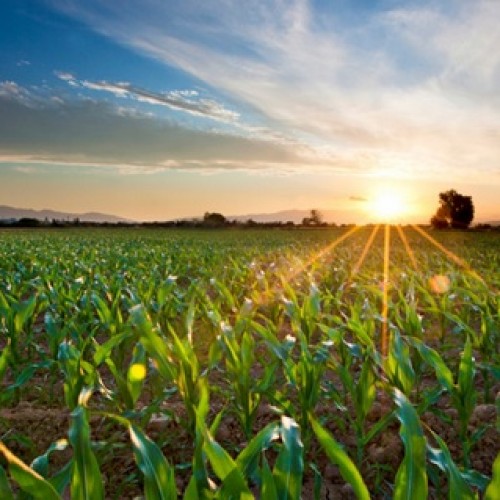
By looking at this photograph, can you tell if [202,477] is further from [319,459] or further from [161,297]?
[161,297]

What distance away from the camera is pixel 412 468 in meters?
1.55

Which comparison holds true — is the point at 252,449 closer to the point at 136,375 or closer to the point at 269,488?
the point at 269,488

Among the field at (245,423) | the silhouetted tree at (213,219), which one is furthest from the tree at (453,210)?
the field at (245,423)

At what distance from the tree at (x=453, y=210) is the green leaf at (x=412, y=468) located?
96.6 m

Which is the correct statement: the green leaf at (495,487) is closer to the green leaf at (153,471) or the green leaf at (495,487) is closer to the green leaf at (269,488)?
the green leaf at (269,488)

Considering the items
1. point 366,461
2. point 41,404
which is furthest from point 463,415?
point 41,404

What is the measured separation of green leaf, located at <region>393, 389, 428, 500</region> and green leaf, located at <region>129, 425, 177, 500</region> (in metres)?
0.68

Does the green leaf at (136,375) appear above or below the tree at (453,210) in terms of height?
below

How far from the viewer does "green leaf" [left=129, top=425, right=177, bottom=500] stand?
158cm

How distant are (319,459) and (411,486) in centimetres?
167

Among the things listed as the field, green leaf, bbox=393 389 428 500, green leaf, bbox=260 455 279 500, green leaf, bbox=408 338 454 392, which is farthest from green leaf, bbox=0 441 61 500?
green leaf, bbox=408 338 454 392

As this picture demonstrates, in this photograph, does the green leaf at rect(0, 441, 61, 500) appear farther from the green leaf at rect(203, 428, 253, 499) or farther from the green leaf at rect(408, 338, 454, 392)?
the green leaf at rect(408, 338, 454, 392)

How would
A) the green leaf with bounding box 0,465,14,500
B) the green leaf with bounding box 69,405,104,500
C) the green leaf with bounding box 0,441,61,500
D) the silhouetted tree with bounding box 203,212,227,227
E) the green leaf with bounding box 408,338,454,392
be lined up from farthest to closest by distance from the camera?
1. the silhouetted tree with bounding box 203,212,227,227
2. the green leaf with bounding box 408,338,454,392
3. the green leaf with bounding box 69,405,104,500
4. the green leaf with bounding box 0,465,14,500
5. the green leaf with bounding box 0,441,61,500

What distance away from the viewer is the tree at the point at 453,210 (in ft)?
305
